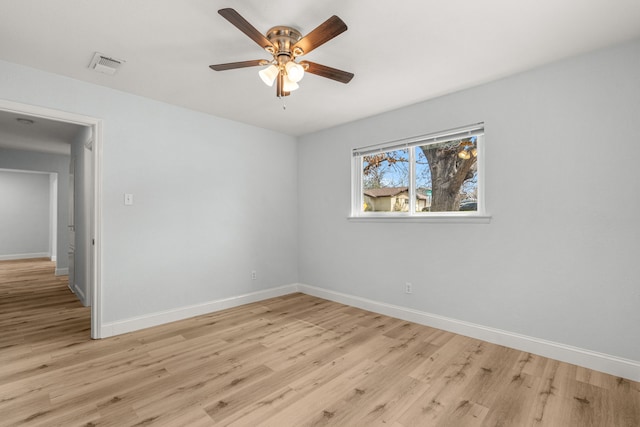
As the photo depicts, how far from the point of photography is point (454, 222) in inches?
120

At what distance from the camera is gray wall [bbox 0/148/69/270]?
242 inches

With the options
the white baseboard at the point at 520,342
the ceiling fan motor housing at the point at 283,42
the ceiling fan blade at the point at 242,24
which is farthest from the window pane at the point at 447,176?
the ceiling fan blade at the point at 242,24

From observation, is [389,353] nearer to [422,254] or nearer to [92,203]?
[422,254]

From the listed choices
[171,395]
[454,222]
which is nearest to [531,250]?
[454,222]

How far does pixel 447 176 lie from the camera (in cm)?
322

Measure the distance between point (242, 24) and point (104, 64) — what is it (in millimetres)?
1639

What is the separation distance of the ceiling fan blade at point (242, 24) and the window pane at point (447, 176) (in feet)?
7.05

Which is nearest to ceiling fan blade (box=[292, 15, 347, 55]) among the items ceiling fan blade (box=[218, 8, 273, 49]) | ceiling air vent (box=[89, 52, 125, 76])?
ceiling fan blade (box=[218, 8, 273, 49])

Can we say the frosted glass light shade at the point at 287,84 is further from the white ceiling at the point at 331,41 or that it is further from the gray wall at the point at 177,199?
the gray wall at the point at 177,199

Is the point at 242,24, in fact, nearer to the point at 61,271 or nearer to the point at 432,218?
the point at 432,218

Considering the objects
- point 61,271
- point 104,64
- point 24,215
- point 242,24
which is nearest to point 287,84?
point 242,24

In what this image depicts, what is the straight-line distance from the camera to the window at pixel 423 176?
9.93 ft

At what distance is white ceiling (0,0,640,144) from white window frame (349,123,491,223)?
1.45 feet

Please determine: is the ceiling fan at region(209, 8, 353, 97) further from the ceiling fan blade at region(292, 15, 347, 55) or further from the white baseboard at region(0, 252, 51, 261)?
the white baseboard at region(0, 252, 51, 261)
